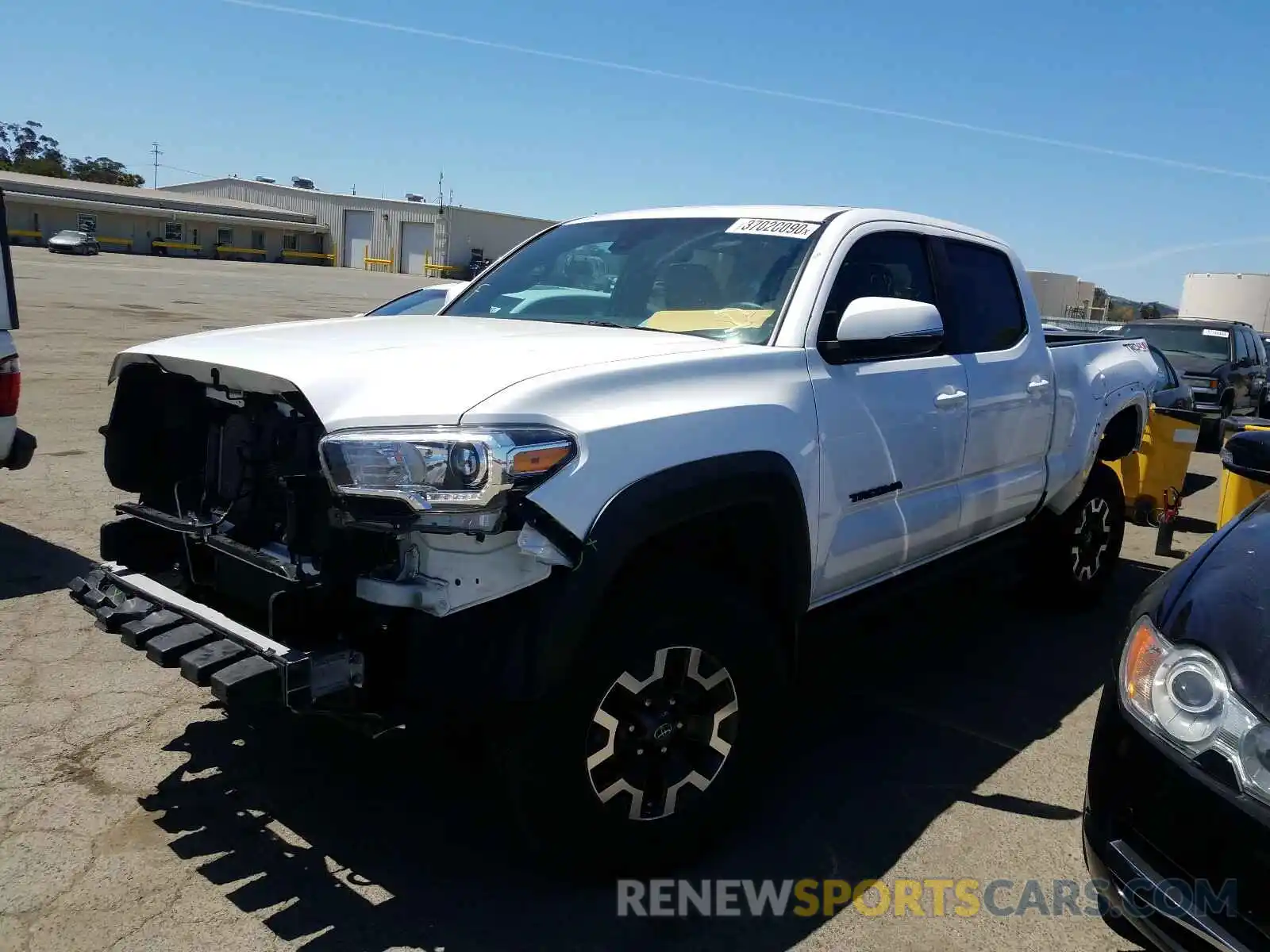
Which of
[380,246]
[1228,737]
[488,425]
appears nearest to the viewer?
[1228,737]

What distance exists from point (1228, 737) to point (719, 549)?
4.73ft

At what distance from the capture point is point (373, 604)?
2.54 m

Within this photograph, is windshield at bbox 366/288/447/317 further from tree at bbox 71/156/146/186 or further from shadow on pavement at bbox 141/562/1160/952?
tree at bbox 71/156/146/186

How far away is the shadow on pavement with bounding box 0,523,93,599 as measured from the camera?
16.6 feet

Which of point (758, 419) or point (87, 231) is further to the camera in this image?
point (87, 231)

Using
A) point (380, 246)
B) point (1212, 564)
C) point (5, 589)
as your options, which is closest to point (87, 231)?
point (380, 246)

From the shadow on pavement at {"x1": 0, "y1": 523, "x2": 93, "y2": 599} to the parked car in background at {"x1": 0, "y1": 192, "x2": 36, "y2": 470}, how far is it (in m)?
0.45

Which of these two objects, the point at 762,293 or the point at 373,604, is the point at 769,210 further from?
the point at 373,604

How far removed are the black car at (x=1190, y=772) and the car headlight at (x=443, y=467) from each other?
1.55 metres

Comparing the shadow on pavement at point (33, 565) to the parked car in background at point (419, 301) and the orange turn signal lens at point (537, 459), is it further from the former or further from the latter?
the orange turn signal lens at point (537, 459)

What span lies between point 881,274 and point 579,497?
2022mm

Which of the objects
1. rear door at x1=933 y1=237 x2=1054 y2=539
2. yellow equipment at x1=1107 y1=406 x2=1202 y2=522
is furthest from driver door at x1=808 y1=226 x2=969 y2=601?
yellow equipment at x1=1107 y1=406 x2=1202 y2=522

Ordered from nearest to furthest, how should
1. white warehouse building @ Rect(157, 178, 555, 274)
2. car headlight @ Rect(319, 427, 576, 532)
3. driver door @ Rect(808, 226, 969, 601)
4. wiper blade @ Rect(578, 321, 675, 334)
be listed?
car headlight @ Rect(319, 427, 576, 532), driver door @ Rect(808, 226, 969, 601), wiper blade @ Rect(578, 321, 675, 334), white warehouse building @ Rect(157, 178, 555, 274)

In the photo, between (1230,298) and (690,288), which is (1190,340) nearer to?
(690,288)
